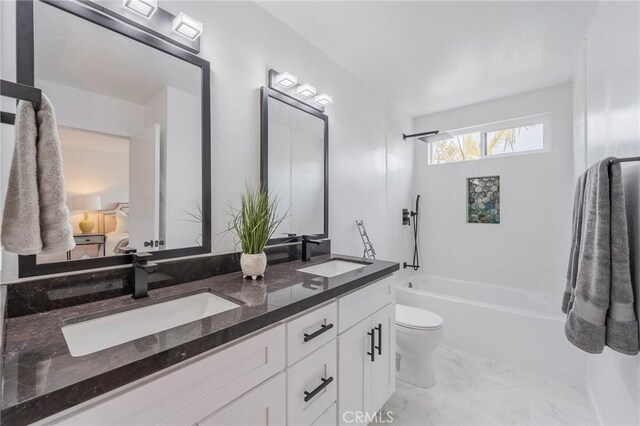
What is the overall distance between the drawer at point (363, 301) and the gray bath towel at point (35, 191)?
1.00m

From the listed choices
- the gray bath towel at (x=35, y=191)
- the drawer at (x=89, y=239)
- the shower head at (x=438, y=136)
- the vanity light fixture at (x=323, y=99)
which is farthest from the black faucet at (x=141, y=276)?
the shower head at (x=438, y=136)

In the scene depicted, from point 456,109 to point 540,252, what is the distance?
1.84 metres

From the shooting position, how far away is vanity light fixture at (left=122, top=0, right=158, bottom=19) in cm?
113

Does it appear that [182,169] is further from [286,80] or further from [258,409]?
[258,409]

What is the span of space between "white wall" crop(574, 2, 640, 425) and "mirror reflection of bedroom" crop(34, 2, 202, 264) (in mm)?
1867

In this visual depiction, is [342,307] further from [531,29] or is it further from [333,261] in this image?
[531,29]

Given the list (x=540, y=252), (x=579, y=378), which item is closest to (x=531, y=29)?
(x=540, y=252)

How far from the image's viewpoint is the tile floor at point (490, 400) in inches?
67.4

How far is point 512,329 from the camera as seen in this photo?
2301 millimetres

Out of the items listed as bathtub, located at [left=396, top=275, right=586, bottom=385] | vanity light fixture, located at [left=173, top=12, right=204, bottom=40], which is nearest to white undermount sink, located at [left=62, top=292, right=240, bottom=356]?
vanity light fixture, located at [left=173, top=12, right=204, bottom=40]

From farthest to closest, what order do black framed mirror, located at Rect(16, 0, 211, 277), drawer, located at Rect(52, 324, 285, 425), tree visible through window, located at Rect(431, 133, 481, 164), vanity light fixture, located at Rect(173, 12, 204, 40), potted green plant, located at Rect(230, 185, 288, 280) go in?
tree visible through window, located at Rect(431, 133, 481, 164)
potted green plant, located at Rect(230, 185, 288, 280)
vanity light fixture, located at Rect(173, 12, 204, 40)
black framed mirror, located at Rect(16, 0, 211, 277)
drawer, located at Rect(52, 324, 285, 425)

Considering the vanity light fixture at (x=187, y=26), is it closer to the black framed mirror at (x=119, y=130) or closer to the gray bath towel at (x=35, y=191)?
the black framed mirror at (x=119, y=130)

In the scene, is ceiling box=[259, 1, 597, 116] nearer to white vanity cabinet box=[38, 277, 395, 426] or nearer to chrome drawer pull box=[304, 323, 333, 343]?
white vanity cabinet box=[38, 277, 395, 426]

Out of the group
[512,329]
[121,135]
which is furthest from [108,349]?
[512,329]
